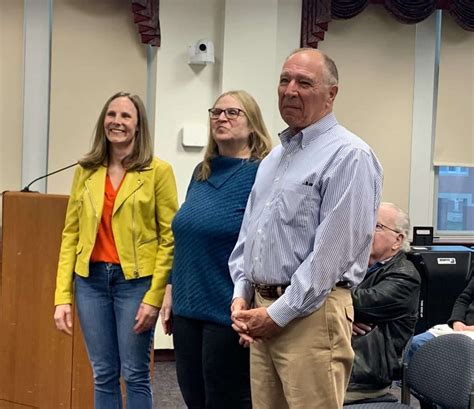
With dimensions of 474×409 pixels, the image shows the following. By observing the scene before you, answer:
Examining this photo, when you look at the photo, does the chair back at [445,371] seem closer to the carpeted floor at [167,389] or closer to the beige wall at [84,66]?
the carpeted floor at [167,389]

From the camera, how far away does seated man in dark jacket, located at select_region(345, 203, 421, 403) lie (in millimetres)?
2072

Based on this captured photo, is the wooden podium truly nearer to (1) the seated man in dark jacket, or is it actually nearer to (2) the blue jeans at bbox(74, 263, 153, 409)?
(2) the blue jeans at bbox(74, 263, 153, 409)

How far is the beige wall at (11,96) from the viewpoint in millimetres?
3930

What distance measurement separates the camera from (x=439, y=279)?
381 cm

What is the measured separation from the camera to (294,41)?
160 inches

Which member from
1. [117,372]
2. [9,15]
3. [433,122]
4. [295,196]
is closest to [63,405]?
[117,372]

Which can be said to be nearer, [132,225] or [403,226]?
[132,225]

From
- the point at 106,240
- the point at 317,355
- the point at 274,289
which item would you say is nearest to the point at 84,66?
the point at 106,240

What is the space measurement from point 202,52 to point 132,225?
6.72 feet

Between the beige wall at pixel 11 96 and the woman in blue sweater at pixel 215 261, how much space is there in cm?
231

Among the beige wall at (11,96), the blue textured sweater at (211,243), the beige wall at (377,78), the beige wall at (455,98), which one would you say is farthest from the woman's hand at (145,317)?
the beige wall at (455,98)

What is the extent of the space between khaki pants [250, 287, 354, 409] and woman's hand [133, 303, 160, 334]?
2.15 feet

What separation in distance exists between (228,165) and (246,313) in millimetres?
598

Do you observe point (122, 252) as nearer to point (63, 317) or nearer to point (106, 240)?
point (106, 240)
